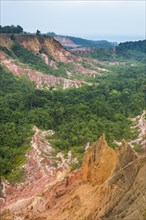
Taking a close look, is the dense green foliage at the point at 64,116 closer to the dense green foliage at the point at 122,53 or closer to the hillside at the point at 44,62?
the hillside at the point at 44,62

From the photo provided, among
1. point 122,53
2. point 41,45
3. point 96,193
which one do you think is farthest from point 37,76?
point 122,53

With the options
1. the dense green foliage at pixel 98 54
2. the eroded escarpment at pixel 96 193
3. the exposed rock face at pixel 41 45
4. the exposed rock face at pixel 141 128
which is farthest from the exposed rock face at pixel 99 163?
the dense green foliage at pixel 98 54

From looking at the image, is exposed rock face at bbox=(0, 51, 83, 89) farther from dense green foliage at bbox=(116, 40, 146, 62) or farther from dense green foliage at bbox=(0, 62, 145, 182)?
dense green foliage at bbox=(116, 40, 146, 62)

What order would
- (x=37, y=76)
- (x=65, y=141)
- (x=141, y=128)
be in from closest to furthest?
(x=65, y=141)
(x=141, y=128)
(x=37, y=76)

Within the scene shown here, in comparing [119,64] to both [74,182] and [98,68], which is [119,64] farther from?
[74,182]

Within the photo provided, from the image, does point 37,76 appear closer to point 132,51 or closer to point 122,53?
point 122,53

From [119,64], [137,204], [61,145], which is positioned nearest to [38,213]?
[137,204]

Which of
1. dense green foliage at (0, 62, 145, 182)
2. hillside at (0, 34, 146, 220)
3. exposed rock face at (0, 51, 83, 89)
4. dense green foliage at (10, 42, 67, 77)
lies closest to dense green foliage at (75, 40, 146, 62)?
dense green foliage at (10, 42, 67, 77)
